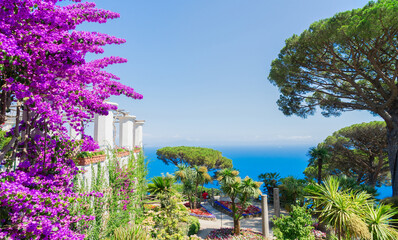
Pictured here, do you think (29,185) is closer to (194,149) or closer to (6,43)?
(6,43)

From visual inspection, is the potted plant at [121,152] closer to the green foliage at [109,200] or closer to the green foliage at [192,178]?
the green foliage at [109,200]

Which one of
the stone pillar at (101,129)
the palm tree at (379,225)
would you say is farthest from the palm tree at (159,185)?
the palm tree at (379,225)

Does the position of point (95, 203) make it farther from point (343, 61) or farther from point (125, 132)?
point (343, 61)

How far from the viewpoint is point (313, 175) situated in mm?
25578

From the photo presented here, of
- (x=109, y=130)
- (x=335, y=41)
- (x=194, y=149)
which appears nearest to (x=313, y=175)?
(x=194, y=149)

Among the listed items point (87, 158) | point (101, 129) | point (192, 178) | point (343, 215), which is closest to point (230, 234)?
point (192, 178)

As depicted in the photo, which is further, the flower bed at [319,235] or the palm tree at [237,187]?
the palm tree at [237,187]

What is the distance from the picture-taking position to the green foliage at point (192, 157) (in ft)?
90.3

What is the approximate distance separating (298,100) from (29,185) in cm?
1875

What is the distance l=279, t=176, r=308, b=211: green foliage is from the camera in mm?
16720

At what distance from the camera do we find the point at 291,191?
17.2 metres

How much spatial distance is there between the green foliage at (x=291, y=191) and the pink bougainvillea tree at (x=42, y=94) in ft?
54.4

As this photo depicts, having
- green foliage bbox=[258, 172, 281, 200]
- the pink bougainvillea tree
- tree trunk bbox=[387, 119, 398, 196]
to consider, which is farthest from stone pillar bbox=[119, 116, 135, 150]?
tree trunk bbox=[387, 119, 398, 196]

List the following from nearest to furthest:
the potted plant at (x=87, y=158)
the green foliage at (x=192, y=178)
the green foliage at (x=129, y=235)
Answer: the potted plant at (x=87, y=158) < the green foliage at (x=129, y=235) < the green foliage at (x=192, y=178)
